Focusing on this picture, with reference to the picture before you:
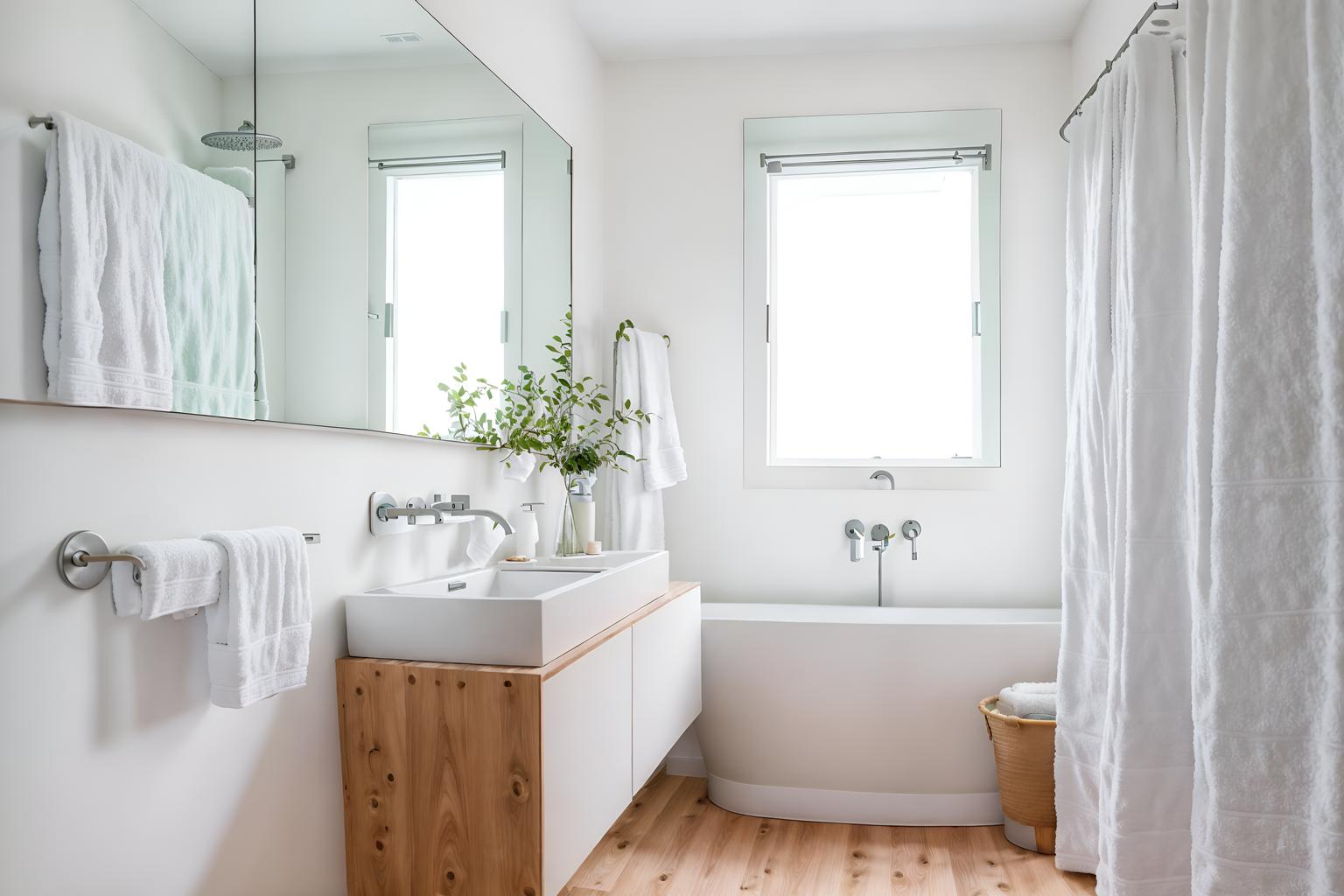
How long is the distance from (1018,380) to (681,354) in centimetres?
120

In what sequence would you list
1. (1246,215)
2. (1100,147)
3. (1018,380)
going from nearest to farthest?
1. (1246,215)
2. (1100,147)
3. (1018,380)

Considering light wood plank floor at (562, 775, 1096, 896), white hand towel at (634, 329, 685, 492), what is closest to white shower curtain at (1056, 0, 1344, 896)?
light wood plank floor at (562, 775, 1096, 896)

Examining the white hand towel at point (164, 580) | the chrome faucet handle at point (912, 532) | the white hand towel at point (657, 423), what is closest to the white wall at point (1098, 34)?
the chrome faucet handle at point (912, 532)

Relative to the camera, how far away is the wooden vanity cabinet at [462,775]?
1.67m

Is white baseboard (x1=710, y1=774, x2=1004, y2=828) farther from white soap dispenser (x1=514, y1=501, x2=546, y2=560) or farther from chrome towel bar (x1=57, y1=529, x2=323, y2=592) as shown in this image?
chrome towel bar (x1=57, y1=529, x2=323, y2=592)

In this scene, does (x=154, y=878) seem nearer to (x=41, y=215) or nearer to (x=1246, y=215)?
(x=41, y=215)

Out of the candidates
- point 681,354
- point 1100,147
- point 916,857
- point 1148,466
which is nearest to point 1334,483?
point 1148,466

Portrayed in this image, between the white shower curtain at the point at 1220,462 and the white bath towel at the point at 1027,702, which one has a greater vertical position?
the white shower curtain at the point at 1220,462

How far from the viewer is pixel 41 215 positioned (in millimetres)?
1118

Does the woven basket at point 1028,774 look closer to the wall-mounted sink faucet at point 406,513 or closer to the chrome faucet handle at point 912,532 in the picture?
the chrome faucet handle at point 912,532

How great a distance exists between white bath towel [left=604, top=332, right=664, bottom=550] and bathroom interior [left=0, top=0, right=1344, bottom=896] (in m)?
0.02

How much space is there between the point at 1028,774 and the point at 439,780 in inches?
69.0

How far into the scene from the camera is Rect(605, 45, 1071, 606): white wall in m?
3.33

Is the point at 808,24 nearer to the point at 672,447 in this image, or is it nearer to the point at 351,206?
the point at 672,447
